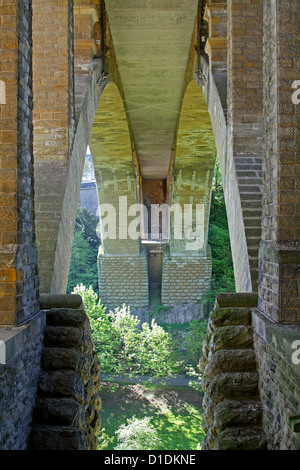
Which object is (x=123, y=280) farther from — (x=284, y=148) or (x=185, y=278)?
(x=284, y=148)

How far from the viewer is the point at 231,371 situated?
144 inches

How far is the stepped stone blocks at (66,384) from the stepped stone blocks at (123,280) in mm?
10820

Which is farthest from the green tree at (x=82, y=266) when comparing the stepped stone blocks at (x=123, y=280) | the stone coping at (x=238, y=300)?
the stone coping at (x=238, y=300)

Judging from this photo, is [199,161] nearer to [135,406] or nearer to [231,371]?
[135,406]

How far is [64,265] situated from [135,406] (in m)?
8.56

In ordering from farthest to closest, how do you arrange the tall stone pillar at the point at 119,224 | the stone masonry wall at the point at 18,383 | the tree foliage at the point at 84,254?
the tree foliage at the point at 84,254
the tall stone pillar at the point at 119,224
the stone masonry wall at the point at 18,383

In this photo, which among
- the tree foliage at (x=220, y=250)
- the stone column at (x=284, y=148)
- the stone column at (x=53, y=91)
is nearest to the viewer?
the stone column at (x=284, y=148)

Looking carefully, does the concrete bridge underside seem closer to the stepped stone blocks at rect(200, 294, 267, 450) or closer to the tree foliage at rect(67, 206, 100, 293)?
the stepped stone blocks at rect(200, 294, 267, 450)

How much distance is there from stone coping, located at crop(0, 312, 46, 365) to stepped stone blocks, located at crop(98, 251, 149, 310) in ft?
37.7

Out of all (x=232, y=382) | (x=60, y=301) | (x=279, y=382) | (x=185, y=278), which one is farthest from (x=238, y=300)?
(x=185, y=278)

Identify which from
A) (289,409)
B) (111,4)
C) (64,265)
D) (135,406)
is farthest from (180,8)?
(135,406)

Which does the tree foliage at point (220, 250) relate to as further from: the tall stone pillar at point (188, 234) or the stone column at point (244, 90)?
the stone column at point (244, 90)

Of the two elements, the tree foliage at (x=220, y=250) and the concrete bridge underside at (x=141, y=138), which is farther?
the tree foliage at (x=220, y=250)

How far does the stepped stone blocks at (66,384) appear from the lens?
3213 mm
